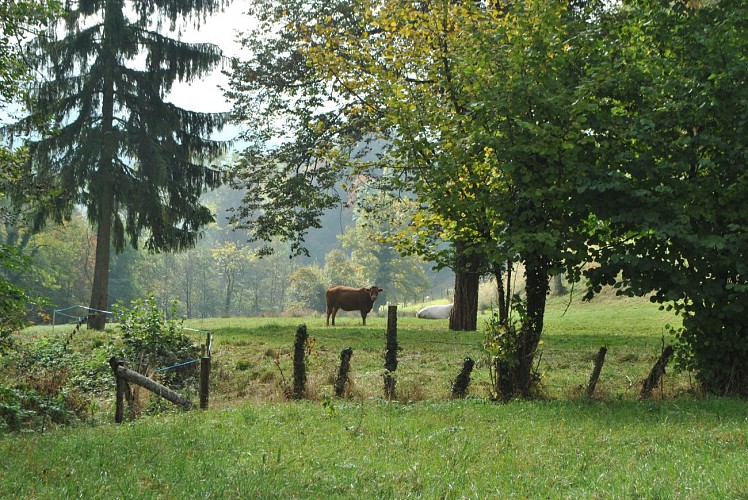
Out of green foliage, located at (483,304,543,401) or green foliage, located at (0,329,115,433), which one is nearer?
green foliage, located at (0,329,115,433)

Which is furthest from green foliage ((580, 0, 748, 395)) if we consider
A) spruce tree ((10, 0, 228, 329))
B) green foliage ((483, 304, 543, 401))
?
spruce tree ((10, 0, 228, 329))

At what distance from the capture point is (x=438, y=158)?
12344mm

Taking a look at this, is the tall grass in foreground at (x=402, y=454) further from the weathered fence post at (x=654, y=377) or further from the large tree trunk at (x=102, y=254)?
the large tree trunk at (x=102, y=254)

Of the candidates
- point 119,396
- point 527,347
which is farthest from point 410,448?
point 119,396

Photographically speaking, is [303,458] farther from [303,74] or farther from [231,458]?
[303,74]

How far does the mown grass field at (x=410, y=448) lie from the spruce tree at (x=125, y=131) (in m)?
16.3

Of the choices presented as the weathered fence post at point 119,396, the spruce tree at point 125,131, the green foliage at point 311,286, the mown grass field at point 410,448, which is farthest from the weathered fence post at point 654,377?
the green foliage at point 311,286

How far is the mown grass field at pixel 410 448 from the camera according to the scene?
6.72 meters

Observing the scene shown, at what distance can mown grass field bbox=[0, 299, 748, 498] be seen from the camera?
6.72 metres

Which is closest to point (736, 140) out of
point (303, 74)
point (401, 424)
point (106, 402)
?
Answer: point (401, 424)

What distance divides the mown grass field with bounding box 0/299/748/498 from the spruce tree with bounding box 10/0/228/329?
16.3m

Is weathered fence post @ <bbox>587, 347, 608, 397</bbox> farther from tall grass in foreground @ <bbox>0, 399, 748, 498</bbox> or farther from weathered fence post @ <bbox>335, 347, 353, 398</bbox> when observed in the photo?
weathered fence post @ <bbox>335, 347, 353, 398</bbox>

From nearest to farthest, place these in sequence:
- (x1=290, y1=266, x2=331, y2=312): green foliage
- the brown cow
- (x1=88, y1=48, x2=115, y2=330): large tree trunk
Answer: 1. (x1=88, y1=48, x2=115, y2=330): large tree trunk
2. the brown cow
3. (x1=290, y1=266, x2=331, y2=312): green foliage

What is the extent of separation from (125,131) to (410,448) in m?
23.1
